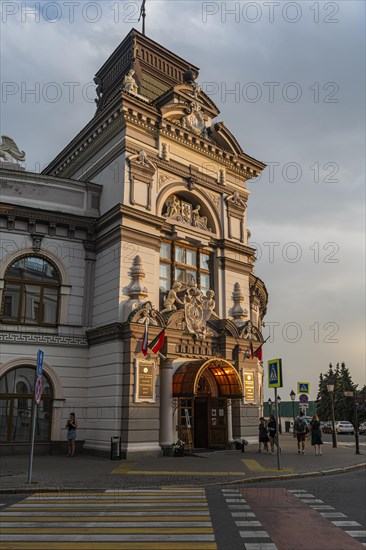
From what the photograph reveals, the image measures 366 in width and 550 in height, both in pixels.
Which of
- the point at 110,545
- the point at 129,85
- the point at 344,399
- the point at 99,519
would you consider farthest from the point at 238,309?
the point at 344,399

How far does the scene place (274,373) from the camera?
53.6 ft

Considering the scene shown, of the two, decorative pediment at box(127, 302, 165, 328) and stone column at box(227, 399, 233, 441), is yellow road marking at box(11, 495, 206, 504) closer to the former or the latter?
decorative pediment at box(127, 302, 165, 328)

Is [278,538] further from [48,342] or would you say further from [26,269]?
[26,269]

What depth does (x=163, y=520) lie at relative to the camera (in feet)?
28.0

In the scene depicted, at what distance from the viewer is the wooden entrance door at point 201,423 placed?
2267cm

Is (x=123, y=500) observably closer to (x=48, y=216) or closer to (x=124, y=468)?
(x=124, y=468)

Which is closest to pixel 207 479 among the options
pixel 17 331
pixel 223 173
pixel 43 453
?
pixel 43 453

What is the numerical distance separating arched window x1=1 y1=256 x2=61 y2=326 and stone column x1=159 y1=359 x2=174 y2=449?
4.96 m

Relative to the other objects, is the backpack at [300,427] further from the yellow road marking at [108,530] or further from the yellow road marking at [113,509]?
the yellow road marking at [108,530]

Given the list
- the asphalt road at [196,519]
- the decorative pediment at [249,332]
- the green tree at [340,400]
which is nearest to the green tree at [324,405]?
the green tree at [340,400]

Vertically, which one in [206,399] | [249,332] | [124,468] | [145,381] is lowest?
[124,468]

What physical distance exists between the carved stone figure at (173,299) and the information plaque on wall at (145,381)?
8.70 ft

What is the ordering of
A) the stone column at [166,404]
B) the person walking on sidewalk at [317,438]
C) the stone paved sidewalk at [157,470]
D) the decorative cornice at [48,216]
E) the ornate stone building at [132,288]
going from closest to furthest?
the stone paved sidewalk at [157,470] < the ornate stone building at [132,288] < the stone column at [166,404] < the decorative cornice at [48,216] < the person walking on sidewalk at [317,438]

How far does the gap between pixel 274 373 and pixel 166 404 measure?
5317mm
